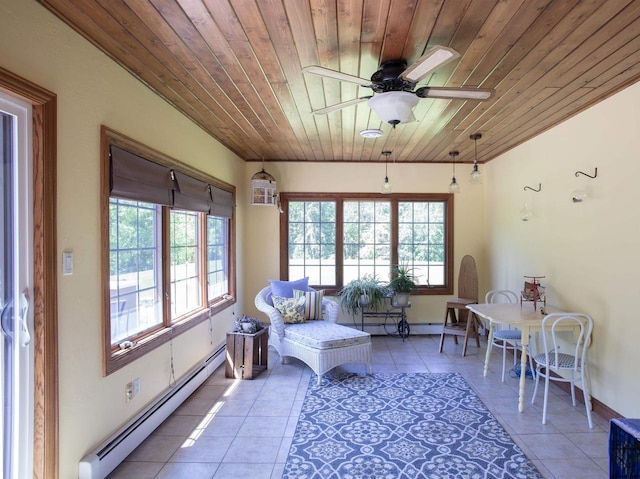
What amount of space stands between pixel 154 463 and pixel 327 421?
1.23 meters

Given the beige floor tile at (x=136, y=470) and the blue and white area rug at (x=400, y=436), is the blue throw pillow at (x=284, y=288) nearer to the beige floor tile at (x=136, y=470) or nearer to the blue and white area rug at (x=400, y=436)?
the blue and white area rug at (x=400, y=436)

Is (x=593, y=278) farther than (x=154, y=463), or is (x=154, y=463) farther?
(x=593, y=278)

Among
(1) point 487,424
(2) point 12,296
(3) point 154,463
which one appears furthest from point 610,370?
(2) point 12,296

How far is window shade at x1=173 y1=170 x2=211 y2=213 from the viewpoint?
317 cm

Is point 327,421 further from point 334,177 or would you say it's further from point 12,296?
point 334,177

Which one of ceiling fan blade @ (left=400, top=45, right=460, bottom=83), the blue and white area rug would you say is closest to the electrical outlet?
the blue and white area rug

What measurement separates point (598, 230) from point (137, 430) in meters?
3.79

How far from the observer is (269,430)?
9.18ft

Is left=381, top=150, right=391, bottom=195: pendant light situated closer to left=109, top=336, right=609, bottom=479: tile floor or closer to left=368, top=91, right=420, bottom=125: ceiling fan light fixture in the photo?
left=109, top=336, right=609, bottom=479: tile floor

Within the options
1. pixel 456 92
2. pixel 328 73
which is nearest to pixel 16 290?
pixel 328 73

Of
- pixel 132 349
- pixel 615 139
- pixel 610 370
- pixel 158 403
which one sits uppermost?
pixel 615 139

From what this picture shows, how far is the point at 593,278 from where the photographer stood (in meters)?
3.12

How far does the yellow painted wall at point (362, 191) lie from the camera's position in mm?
Result: 5480

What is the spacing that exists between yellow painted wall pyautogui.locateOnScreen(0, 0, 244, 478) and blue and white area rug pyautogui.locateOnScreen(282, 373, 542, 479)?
119 centimetres
